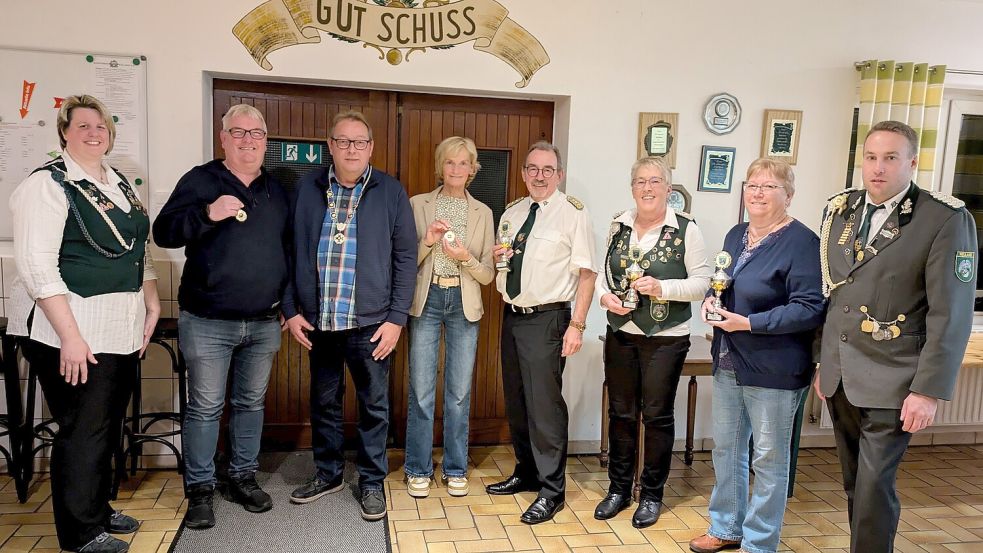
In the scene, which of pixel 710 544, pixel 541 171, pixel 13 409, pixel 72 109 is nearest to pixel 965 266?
pixel 710 544

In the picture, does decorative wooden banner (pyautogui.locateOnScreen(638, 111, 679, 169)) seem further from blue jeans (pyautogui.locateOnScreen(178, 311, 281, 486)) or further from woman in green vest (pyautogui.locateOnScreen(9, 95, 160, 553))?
woman in green vest (pyautogui.locateOnScreen(9, 95, 160, 553))

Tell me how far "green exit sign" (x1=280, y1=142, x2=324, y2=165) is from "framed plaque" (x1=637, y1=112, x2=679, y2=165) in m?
1.68

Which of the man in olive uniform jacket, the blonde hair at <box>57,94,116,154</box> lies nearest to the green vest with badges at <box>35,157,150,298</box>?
the blonde hair at <box>57,94,116,154</box>

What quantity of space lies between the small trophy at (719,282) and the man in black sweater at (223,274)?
168cm

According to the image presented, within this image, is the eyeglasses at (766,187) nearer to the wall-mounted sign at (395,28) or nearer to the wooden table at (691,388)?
the wooden table at (691,388)

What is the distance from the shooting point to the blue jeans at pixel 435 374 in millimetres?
2938

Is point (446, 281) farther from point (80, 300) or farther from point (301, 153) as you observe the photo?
point (80, 300)

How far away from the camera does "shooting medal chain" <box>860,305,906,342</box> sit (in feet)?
6.73

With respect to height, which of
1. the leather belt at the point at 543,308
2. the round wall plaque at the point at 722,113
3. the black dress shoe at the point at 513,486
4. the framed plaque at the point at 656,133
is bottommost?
the black dress shoe at the point at 513,486

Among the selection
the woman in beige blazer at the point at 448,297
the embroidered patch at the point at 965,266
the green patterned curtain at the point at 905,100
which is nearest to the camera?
the embroidered patch at the point at 965,266

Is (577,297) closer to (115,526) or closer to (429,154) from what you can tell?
(429,154)

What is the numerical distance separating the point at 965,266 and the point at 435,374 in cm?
202

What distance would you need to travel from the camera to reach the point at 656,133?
349 cm

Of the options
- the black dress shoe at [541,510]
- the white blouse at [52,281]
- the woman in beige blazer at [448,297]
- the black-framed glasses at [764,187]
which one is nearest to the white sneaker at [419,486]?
the woman in beige blazer at [448,297]
